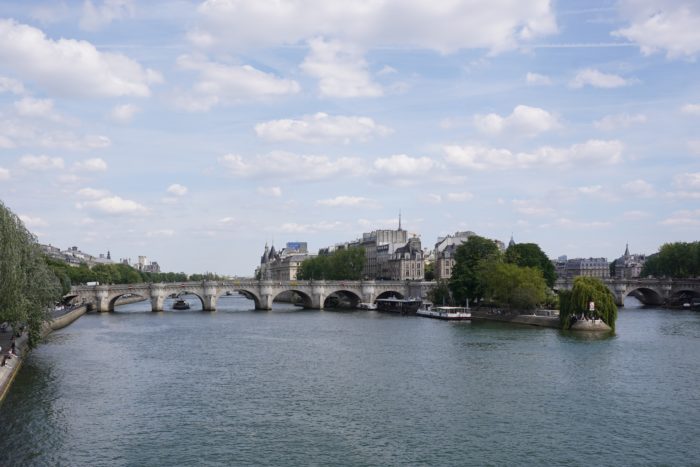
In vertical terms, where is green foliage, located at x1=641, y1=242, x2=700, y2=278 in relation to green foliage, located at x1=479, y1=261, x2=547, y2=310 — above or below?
above

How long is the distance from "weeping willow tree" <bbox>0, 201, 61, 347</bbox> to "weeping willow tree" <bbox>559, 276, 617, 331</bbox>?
140ft

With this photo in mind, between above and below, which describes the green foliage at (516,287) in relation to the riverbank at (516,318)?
above

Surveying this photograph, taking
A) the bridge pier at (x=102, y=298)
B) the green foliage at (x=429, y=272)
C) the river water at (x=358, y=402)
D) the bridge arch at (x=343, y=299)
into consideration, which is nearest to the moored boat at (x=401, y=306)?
the bridge arch at (x=343, y=299)

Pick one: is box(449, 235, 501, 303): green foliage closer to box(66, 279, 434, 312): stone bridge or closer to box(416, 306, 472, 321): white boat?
box(416, 306, 472, 321): white boat

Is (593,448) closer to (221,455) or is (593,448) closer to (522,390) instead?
(522,390)

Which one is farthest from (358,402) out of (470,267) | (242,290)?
(242,290)

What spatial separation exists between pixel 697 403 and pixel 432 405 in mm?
12261

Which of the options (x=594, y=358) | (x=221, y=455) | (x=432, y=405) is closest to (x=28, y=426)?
(x=221, y=455)

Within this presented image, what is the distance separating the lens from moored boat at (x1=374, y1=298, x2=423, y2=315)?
108 metres

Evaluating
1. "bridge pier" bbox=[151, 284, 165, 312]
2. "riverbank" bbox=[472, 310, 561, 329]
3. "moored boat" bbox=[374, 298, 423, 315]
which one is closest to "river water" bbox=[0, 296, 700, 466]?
"riverbank" bbox=[472, 310, 561, 329]

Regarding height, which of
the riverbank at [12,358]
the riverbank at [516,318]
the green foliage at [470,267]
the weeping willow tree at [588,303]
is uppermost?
the green foliage at [470,267]

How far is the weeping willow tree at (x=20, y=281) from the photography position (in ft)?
120

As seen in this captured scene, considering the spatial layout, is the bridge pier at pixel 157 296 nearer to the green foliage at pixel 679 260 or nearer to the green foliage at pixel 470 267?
the green foliage at pixel 470 267

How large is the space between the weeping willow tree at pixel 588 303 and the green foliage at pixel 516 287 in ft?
39.2
